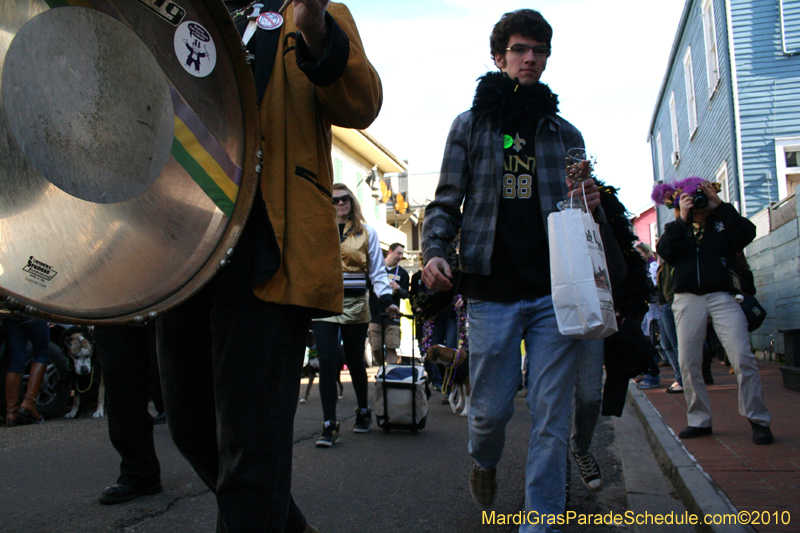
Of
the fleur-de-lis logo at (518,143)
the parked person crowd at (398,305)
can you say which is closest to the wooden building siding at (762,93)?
the parked person crowd at (398,305)

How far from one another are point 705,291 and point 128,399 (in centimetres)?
405

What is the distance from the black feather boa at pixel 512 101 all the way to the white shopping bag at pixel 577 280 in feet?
1.91

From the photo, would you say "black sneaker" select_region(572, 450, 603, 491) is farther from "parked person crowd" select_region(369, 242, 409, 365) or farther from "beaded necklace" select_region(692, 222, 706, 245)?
"parked person crowd" select_region(369, 242, 409, 365)

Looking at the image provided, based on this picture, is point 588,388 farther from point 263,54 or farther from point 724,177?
point 724,177

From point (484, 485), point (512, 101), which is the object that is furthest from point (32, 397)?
point (512, 101)

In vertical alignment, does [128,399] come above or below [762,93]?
below

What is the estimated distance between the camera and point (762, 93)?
13.3 meters

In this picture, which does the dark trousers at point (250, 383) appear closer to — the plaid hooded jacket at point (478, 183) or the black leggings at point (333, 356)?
the plaid hooded jacket at point (478, 183)

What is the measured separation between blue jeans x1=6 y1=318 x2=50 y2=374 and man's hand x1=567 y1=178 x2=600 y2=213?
5.44 metres

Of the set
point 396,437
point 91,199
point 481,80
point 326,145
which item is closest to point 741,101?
point 396,437

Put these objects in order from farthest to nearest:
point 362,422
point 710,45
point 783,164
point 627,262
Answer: point 710,45 < point 783,164 < point 362,422 < point 627,262

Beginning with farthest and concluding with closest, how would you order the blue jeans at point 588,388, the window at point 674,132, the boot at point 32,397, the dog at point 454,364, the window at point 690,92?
1. the window at point 674,132
2. the window at point 690,92
3. the dog at point 454,364
4. the boot at point 32,397
5. the blue jeans at point 588,388

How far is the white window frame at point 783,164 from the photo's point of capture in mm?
13000

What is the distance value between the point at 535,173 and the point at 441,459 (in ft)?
8.40
